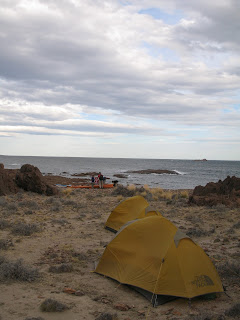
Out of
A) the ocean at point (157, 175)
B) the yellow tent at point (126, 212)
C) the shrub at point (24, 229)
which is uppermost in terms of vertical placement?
the yellow tent at point (126, 212)

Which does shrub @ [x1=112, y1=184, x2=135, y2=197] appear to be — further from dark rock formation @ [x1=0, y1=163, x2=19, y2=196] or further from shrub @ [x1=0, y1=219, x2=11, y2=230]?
shrub @ [x1=0, y1=219, x2=11, y2=230]

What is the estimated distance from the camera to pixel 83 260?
29.1ft

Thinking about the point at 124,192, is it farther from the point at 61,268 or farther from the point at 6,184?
the point at 61,268

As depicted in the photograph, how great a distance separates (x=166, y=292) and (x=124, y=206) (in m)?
6.49

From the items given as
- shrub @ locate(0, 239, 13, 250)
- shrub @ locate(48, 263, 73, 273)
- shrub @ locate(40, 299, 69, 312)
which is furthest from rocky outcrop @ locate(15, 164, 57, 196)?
shrub @ locate(40, 299, 69, 312)

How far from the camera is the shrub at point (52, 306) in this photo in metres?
5.69

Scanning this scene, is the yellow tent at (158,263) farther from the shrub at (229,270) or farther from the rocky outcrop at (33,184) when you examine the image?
the rocky outcrop at (33,184)

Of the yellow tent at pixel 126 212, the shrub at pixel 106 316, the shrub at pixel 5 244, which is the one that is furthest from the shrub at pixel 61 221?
the shrub at pixel 106 316

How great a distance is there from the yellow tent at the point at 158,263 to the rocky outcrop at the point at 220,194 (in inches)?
438

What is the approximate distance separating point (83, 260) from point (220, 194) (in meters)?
13.0

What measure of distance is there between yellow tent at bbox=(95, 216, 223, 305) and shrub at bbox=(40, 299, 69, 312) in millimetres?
1650

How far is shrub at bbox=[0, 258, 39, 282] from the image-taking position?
7.09m

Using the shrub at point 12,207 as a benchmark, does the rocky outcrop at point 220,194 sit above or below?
above

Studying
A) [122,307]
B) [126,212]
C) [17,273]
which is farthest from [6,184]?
[122,307]
